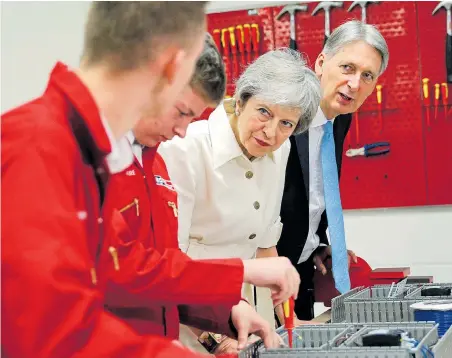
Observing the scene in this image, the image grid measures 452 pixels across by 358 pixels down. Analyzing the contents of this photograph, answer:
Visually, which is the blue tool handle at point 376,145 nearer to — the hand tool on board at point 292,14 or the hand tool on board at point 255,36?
the hand tool on board at point 292,14

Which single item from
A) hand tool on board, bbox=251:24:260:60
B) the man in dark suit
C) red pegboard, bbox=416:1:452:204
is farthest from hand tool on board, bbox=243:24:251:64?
the man in dark suit

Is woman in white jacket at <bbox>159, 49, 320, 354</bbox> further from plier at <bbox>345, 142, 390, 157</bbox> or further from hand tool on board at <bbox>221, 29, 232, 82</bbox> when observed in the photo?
hand tool on board at <bbox>221, 29, 232, 82</bbox>

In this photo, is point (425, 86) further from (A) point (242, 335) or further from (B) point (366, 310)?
(A) point (242, 335)

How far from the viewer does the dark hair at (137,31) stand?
88cm

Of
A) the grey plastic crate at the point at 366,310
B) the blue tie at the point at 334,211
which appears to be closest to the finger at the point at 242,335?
the grey plastic crate at the point at 366,310

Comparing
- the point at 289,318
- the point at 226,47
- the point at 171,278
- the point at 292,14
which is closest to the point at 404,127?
the point at 292,14

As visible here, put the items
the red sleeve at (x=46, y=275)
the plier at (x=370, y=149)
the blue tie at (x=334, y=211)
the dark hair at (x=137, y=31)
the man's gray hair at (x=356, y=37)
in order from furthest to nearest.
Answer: the plier at (x=370, y=149), the man's gray hair at (x=356, y=37), the blue tie at (x=334, y=211), the dark hair at (x=137, y=31), the red sleeve at (x=46, y=275)

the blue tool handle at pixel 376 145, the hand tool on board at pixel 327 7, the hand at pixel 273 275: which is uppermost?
the hand tool on board at pixel 327 7

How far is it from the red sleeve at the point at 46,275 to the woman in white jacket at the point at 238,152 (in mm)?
1252

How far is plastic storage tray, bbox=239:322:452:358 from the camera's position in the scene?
1.33m

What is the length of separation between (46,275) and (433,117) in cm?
334

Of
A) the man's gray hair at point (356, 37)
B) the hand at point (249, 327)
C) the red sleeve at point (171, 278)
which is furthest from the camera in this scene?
the man's gray hair at point (356, 37)

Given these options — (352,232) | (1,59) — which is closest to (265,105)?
(352,232)

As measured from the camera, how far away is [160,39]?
2.89 feet
